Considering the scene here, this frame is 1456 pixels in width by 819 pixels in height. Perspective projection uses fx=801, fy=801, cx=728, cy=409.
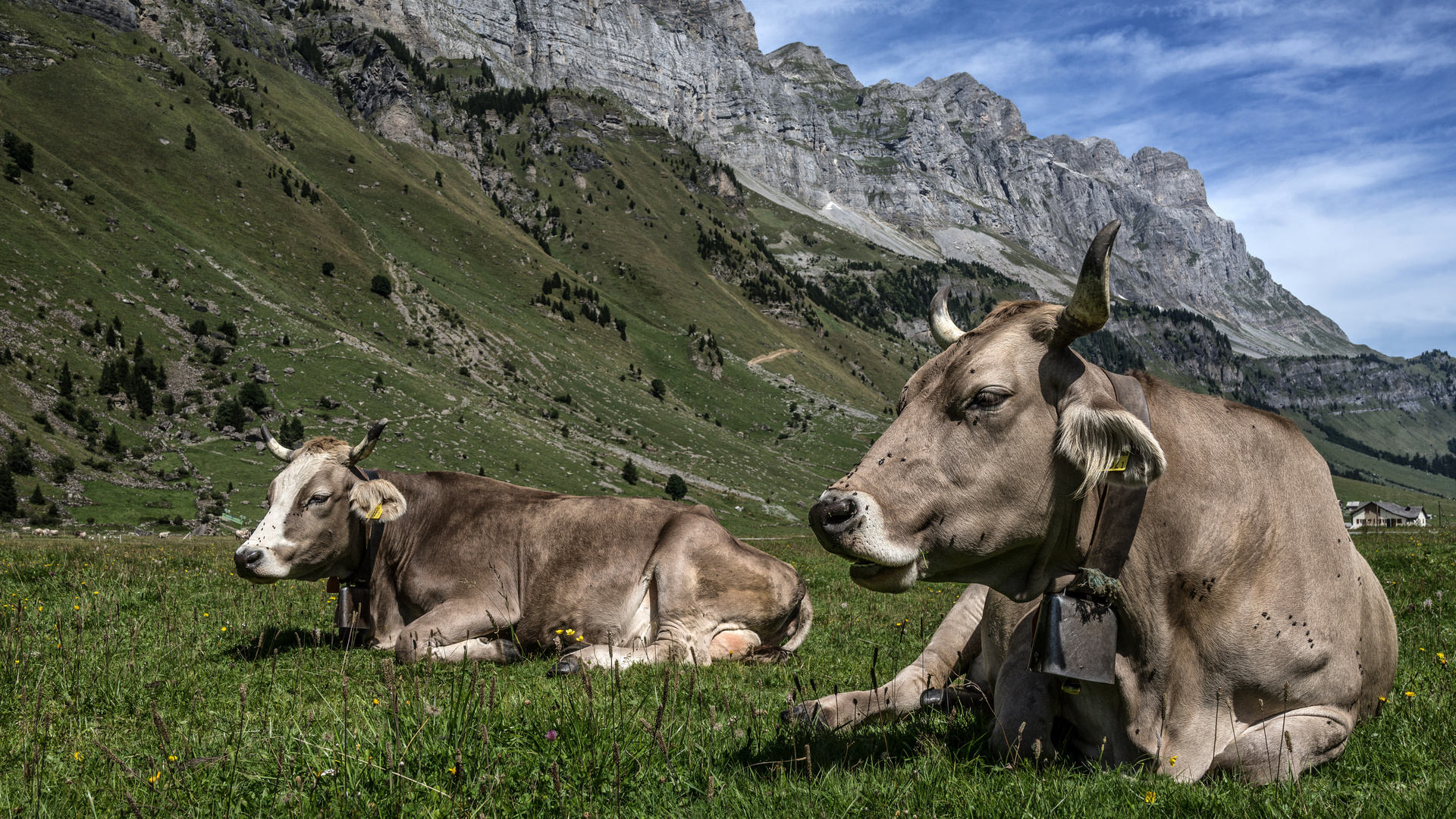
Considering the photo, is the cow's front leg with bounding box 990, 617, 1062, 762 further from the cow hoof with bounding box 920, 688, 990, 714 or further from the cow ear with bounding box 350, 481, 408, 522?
the cow ear with bounding box 350, 481, 408, 522

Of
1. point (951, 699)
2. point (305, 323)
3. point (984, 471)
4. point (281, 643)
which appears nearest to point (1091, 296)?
point (984, 471)

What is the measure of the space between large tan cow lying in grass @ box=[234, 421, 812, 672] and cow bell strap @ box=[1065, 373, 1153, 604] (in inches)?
207

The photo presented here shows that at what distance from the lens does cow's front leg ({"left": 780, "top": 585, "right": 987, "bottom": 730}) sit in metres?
5.17

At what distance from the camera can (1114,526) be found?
3932mm

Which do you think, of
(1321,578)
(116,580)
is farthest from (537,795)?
(116,580)

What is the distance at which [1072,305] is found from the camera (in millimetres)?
3633

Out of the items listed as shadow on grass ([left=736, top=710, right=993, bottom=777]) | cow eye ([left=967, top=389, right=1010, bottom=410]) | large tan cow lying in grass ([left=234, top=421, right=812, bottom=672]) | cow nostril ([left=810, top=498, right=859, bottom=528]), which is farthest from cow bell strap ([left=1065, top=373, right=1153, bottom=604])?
large tan cow lying in grass ([left=234, top=421, right=812, bottom=672])

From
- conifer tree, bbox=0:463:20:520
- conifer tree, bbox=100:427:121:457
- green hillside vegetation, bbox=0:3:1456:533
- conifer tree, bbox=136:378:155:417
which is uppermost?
green hillside vegetation, bbox=0:3:1456:533

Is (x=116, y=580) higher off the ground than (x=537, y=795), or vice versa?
(x=537, y=795)

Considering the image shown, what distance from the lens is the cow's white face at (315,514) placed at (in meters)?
8.69

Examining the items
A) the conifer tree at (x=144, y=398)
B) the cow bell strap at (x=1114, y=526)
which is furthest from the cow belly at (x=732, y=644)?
the conifer tree at (x=144, y=398)

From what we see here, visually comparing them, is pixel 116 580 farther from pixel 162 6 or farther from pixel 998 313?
pixel 162 6

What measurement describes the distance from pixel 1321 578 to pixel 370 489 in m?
8.64

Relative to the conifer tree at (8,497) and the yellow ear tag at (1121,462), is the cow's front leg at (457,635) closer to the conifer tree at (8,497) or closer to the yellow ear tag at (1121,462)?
the yellow ear tag at (1121,462)
